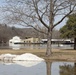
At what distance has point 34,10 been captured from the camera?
32938 millimetres

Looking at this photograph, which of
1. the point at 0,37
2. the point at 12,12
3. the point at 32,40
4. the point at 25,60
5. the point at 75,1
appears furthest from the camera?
the point at 32,40

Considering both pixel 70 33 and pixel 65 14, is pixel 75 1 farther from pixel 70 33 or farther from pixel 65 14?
pixel 70 33

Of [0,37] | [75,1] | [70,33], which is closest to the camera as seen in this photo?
[75,1]

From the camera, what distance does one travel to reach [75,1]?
31750 millimetres

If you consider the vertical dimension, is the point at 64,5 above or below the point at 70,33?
above

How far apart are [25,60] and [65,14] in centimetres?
808

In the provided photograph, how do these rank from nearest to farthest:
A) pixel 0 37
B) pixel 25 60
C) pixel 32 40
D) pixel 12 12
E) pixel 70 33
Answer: pixel 25 60, pixel 12 12, pixel 70 33, pixel 0 37, pixel 32 40

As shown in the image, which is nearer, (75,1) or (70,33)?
(75,1)

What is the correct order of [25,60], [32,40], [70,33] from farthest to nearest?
[32,40] → [70,33] → [25,60]

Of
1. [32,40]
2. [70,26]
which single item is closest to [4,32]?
[32,40]

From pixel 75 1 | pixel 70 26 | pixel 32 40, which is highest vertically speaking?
pixel 75 1

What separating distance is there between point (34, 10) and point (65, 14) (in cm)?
361

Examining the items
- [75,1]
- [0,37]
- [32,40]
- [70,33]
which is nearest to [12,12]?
[75,1]

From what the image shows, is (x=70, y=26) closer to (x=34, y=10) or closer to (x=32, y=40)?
(x=34, y=10)
